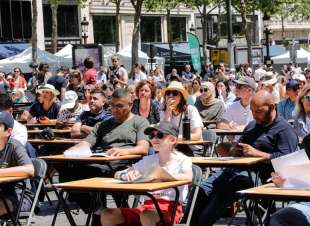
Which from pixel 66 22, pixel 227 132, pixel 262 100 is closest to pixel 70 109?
pixel 227 132

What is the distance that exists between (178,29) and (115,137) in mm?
57241

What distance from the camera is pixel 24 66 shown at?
35812 mm

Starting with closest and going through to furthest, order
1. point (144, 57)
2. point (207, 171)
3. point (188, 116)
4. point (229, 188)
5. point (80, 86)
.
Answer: point (229, 188), point (207, 171), point (188, 116), point (80, 86), point (144, 57)

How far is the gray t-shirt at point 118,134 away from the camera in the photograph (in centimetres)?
902

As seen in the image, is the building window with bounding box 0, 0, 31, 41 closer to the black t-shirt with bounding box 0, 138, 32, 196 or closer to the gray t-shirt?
the gray t-shirt

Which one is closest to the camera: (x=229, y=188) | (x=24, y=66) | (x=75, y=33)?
(x=229, y=188)

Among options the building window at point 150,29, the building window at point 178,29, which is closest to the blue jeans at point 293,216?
the building window at point 150,29

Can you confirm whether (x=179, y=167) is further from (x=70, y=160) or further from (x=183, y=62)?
(x=183, y=62)

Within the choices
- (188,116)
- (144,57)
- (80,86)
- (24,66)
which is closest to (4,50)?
(144,57)

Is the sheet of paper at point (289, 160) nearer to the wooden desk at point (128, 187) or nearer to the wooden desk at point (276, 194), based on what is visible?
the wooden desk at point (276, 194)

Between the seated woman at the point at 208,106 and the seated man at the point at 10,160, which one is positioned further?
the seated woman at the point at 208,106

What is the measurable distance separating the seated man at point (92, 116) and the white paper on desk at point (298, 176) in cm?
508

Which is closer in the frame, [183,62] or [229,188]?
[229,188]

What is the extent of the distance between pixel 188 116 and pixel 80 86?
695cm
